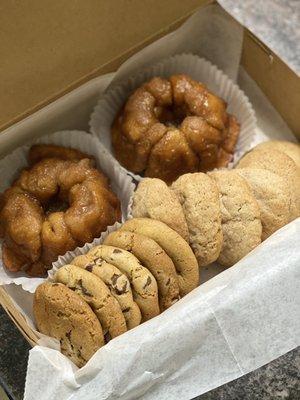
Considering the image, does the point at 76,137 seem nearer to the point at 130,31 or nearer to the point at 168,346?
the point at 130,31

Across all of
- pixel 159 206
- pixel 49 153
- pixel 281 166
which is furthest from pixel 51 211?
pixel 281 166

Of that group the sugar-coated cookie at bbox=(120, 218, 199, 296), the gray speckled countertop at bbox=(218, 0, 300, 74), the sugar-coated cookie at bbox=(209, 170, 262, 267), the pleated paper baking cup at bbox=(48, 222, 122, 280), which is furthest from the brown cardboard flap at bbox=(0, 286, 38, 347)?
the gray speckled countertop at bbox=(218, 0, 300, 74)

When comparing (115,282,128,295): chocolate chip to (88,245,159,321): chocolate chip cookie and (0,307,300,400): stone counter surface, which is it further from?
(0,307,300,400): stone counter surface

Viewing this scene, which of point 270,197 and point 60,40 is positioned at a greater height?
point 60,40

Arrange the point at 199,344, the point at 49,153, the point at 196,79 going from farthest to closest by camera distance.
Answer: the point at 196,79 < the point at 49,153 < the point at 199,344

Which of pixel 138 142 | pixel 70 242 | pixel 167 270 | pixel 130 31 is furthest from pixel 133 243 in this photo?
pixel 130 31

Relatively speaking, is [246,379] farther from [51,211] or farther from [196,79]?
[196,79]
